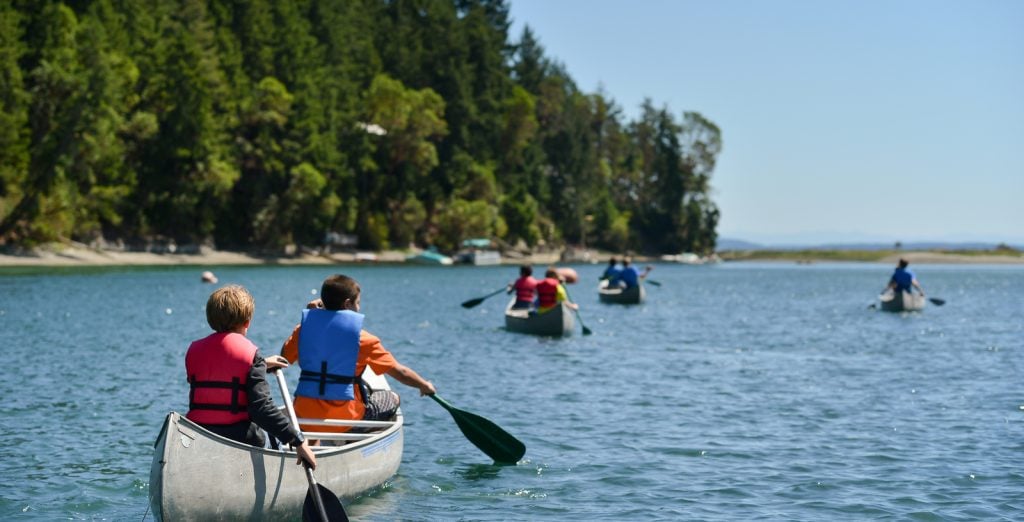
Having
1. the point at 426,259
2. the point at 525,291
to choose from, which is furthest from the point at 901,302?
the point at 426,259

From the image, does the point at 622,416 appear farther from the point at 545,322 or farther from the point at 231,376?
the point at 545,322

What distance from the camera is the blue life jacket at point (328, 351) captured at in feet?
34.5

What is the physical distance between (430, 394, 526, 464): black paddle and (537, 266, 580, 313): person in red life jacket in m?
16.3

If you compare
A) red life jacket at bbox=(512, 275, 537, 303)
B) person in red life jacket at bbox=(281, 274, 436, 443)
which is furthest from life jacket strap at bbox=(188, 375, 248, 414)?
red life jacket at bbox=(512, 275, 537, 303)

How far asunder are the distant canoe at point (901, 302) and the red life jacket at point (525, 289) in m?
18.1

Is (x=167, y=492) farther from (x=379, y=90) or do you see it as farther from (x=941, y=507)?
(x=379, y=90)

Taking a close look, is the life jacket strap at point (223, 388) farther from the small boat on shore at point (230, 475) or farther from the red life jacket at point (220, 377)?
the small boat on shore at point (230, 475)

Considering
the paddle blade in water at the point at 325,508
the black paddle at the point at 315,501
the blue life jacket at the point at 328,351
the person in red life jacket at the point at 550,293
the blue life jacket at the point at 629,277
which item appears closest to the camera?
the black paddle at the point at 315,501

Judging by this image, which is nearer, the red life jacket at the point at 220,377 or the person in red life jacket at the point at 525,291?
the red life jacket at the point at 220,377

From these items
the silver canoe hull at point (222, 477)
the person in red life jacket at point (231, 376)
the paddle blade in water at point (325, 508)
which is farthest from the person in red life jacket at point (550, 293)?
the person in red life jacket at point (231, 376)

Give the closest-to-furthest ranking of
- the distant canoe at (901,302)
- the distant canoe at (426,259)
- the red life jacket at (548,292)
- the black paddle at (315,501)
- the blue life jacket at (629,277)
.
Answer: the black paddle at (315,501) → the red life jacket at (548,292) → the distant canoe at (901,302) → the blue life jacket at (629,277) → the distant canoe at (426,259)

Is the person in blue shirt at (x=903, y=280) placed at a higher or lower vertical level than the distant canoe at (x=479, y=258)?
higher

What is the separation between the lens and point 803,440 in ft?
50.9

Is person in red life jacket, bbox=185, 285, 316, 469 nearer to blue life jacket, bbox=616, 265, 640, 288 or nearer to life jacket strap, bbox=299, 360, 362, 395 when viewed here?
life jacket strap, bbox=299, 360, 362, 395
